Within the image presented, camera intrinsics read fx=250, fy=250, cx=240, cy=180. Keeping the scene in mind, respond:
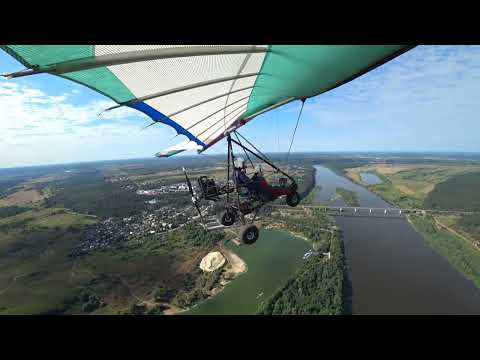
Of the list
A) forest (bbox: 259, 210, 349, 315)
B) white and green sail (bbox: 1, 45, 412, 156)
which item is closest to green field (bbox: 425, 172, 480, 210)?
forest (bbox: 259, 210, 349, 315)

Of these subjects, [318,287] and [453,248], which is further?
[453,248]

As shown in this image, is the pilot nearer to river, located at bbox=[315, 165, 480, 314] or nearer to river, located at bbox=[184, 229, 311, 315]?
river, located at bbox=[184, 229, 311, 315]

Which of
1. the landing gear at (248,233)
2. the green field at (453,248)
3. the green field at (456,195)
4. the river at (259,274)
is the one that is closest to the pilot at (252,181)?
the landing gear at (248,233)

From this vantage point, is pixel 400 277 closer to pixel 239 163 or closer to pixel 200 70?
pixel 239 163

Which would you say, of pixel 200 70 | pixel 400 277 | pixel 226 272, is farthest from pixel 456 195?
pixel 200 70
